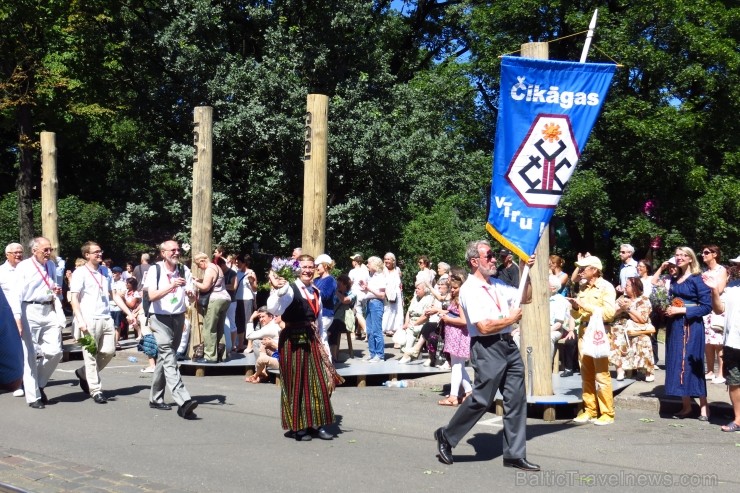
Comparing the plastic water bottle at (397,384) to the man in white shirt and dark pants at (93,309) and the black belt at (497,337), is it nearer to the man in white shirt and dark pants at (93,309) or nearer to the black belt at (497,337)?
the man in white shirt and dark pants at (93,309)

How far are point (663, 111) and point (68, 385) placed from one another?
16.9 metres

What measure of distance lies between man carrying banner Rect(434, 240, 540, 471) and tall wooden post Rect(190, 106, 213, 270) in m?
8.70

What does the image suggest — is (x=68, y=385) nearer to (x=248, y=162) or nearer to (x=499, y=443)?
(x=499, y=443)

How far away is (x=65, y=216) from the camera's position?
29.8 m

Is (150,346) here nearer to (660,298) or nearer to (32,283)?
(32,283)

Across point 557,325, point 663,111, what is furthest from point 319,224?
point 663,111

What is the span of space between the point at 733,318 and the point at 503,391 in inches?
118

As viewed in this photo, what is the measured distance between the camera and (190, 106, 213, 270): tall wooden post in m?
16.0

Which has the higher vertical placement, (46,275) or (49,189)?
(49,189)

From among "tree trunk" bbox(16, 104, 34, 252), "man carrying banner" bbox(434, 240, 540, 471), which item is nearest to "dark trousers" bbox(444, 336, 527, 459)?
"man carrying banner" bbox(434, 240, 540, 471)

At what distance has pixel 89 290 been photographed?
11.3 meters

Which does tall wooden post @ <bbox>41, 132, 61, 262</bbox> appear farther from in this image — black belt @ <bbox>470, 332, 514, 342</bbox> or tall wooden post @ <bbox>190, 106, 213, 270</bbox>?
black belt @ <bbox>470, 332, 514, 342</bbox>

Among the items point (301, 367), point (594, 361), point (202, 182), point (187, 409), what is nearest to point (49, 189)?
point (202, 182)

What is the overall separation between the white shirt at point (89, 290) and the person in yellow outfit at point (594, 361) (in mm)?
5614
